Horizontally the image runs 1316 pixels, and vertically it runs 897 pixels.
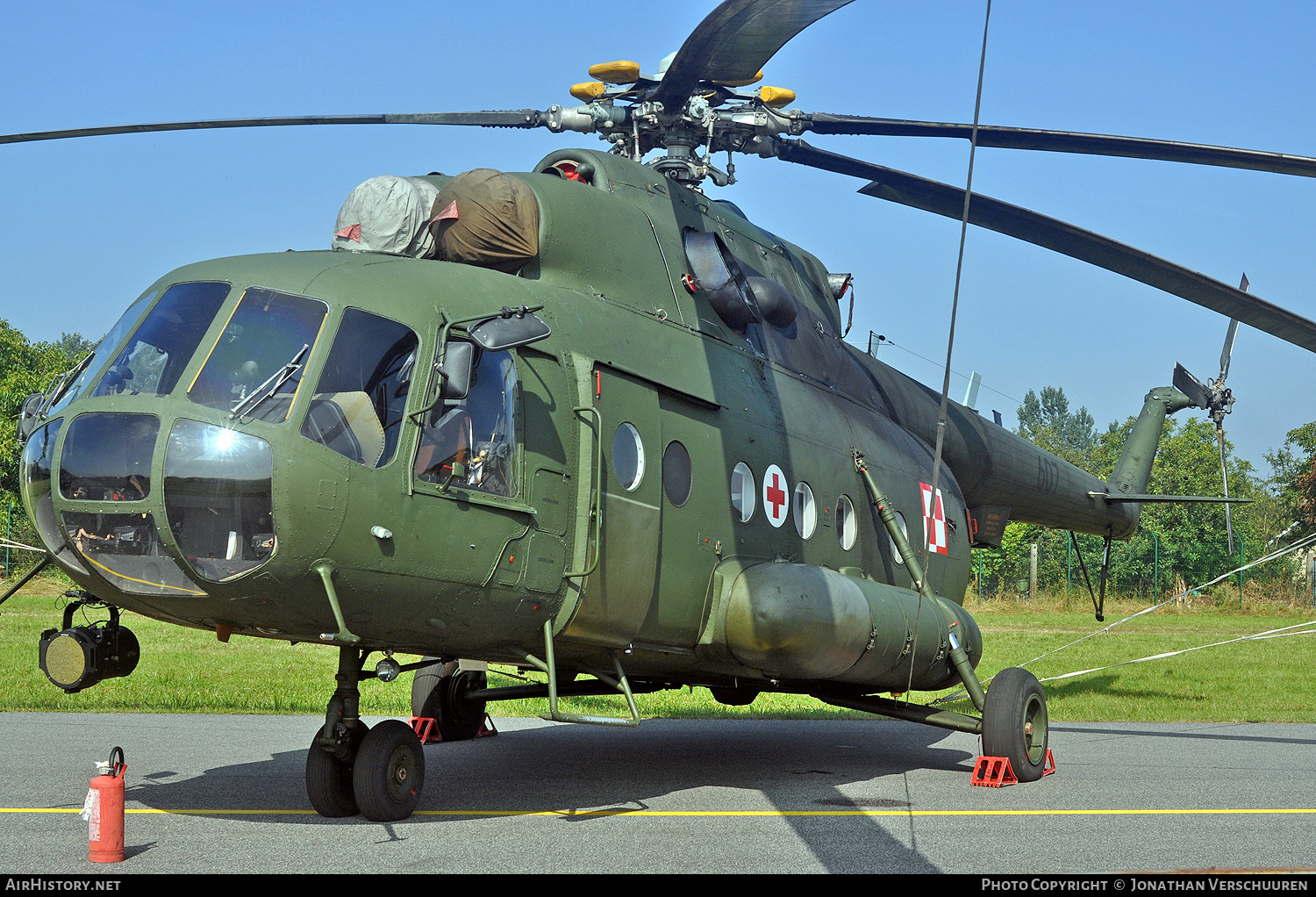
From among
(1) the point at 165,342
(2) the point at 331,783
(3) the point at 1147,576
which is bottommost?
(2) the point at 331,783

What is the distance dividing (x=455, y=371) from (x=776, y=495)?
3232 millimetres

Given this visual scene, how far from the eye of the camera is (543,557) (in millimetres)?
7152

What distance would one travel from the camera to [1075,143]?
8.90 meters

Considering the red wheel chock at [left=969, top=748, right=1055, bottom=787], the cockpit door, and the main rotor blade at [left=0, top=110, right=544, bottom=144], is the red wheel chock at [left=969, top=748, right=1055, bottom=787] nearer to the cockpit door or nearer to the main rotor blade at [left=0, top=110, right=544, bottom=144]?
the cockpit door

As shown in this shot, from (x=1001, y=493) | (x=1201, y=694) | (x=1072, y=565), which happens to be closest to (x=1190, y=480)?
(x=1072, y=565)

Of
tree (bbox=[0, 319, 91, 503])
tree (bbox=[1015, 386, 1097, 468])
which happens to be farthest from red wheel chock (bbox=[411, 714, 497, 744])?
tree (bbox=[1015, 386, 1097, 468])

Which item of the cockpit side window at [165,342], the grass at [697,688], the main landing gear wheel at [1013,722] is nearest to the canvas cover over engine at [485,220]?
the cockpit side window at [165,342]

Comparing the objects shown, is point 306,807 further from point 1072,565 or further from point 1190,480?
point 1190,480

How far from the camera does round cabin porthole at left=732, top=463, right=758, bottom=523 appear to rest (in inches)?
344

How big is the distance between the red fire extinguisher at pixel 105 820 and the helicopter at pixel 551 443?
3.06 ft

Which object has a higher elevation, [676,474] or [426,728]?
[676,474]

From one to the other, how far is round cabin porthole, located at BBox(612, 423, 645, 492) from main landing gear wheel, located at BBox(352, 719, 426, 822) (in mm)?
1993

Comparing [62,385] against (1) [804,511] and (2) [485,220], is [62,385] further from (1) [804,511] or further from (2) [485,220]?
(1) [804,511]

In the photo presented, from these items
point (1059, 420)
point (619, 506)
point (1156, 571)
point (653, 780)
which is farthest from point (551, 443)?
point (1059, 420)
